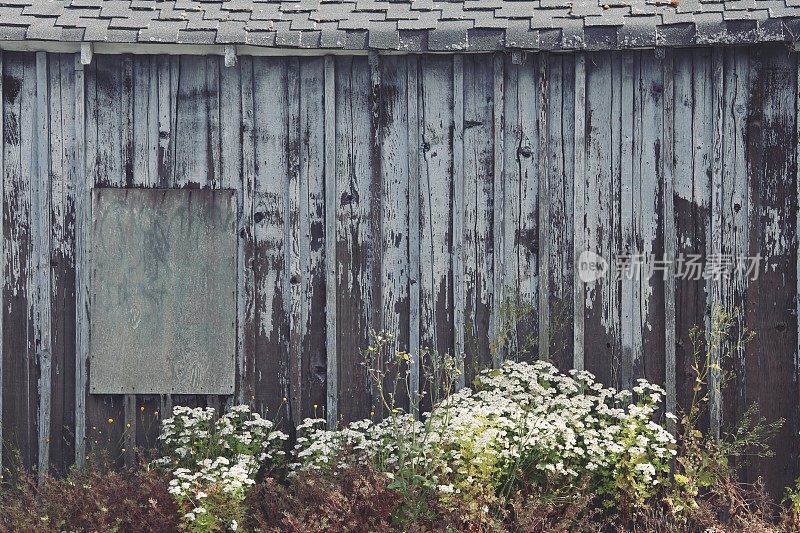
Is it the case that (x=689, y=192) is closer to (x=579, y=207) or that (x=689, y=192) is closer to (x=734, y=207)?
(x=734, y=207)

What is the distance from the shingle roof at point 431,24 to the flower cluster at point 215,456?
100 inches

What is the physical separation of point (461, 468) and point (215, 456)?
1.71 metres

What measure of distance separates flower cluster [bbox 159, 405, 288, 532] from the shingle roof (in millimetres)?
2541

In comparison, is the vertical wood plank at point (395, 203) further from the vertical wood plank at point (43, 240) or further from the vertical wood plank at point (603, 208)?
the vertical wood plank at point (43, 240)

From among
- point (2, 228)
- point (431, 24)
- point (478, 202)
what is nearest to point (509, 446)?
point (478, 202)

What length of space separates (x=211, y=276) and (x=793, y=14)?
169 inches

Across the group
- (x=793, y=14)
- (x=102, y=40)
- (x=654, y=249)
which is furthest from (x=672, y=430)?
(x=102, y=40)

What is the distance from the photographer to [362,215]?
6.93 m

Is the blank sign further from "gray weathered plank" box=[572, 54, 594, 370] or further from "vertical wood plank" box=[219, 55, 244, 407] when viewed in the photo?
"gray weathered plank" box=[572, 54, 594, 370]

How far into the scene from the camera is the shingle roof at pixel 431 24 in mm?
6340

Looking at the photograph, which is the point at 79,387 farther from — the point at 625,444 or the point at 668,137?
the point at 668,137

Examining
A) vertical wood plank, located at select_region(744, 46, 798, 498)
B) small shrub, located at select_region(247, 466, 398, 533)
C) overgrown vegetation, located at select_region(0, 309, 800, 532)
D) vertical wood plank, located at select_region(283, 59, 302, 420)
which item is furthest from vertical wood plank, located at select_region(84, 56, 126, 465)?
vertical wood plank, located at select_region(744, 46, 798, 498)

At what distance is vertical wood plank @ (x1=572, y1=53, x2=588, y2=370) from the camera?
22.4 feet

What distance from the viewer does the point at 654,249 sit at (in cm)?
686
